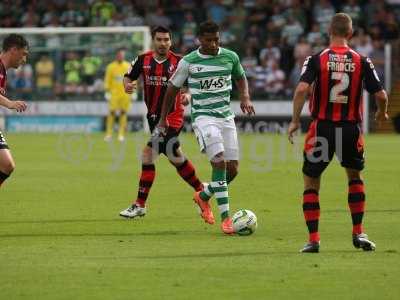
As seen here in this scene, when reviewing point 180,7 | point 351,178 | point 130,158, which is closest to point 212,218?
point 351,178

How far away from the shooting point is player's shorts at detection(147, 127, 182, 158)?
519 inches

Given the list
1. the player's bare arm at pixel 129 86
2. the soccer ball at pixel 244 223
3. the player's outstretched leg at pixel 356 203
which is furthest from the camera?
the player's bare arm at pixel 129 86

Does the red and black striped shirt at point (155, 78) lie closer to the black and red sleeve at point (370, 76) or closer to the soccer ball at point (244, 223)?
the soccer ball at point (244, 223)

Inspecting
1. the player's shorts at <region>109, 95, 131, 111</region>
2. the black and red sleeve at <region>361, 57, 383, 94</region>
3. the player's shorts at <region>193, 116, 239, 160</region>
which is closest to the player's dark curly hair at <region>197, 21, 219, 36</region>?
the player's shorts at <region>193, 116, 239, 160</region>

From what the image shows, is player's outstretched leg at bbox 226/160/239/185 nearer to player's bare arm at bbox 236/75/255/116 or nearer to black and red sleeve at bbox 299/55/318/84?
player's bare arm at bbox 236/75/255/116

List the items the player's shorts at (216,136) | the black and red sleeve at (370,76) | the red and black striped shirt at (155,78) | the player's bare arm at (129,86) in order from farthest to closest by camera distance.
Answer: the red and black striped shirt at (155,78), the player's bare arm at (129,86), the player's shorts at (216,136), the black and red sleeve at (370,76)

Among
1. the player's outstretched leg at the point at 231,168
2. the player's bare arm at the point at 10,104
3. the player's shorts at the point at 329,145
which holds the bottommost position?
the player's outstretched leg at the point at 231,168

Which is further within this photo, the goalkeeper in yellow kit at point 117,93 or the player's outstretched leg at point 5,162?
the goalkeeper in yellow kit at point 117,93

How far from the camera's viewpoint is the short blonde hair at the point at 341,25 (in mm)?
9727

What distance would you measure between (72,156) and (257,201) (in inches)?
393

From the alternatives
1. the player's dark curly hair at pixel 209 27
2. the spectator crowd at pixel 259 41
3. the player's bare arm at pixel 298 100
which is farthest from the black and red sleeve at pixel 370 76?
the spectator crowd at pixel 259 41

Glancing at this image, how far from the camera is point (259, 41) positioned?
34656 millimetres

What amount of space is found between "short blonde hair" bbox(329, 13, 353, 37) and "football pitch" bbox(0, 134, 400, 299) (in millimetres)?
1954

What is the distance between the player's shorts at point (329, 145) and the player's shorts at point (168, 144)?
3.48 meters
